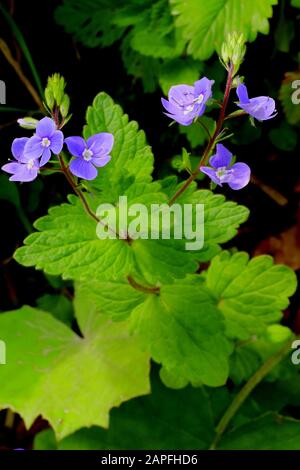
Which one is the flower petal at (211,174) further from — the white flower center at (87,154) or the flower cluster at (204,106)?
the white flower center at (87,154)

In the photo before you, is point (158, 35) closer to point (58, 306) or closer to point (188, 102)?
point (188, 102)

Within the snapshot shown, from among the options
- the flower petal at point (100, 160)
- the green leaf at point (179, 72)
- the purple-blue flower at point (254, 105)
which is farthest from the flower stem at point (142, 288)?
the green leaf at point (179, 72)

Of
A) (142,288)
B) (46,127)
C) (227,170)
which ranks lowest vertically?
(142,288)

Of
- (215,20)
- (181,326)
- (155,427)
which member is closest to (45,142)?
(181,326)

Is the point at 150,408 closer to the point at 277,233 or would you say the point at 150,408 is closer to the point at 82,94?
the point at 277,233

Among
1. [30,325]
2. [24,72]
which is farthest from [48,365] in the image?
[24,72]

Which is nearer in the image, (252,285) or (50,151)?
(50,151)

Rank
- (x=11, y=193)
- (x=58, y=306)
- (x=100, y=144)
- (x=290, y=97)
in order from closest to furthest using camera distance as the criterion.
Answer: (x=100, y=144) < (x=290, y=97) < (x=11, y=193) < (x=58, y=306)

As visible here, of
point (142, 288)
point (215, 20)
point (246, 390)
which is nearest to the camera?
point (142, 288)
